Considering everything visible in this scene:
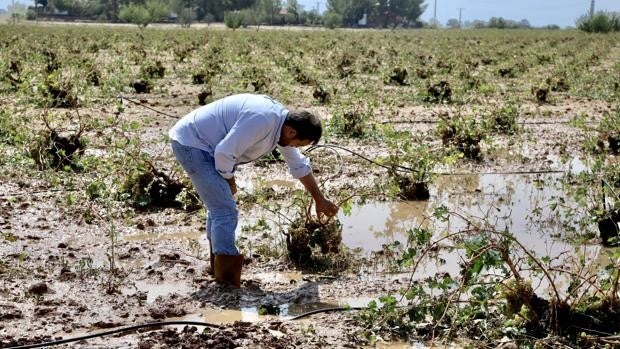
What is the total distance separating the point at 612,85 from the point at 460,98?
4.60m

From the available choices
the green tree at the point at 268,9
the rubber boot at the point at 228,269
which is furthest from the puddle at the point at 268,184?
the green tree at the point at 268,9

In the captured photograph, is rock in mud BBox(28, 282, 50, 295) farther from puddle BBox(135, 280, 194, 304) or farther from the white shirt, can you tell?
the white shirt

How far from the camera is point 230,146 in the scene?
5.40 m

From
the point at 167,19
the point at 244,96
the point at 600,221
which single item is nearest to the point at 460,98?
the point at 600,221

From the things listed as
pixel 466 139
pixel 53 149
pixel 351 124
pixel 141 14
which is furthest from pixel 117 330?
A: pixel 141 14

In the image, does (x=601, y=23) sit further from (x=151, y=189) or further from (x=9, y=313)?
(x=9, y=313)

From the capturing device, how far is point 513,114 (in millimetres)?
12727

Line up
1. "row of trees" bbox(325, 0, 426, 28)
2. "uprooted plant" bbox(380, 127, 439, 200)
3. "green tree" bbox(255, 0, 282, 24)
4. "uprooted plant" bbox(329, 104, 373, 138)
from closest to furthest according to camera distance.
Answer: "uprooted plant" bbox(380, 127, 439, 200) → "uprooted plant" bbox(329, 104, 373, 138) → "green tree" bbox(255, 0, 282, 24) → "row of trees" bbox(325, 0, 426, 28)

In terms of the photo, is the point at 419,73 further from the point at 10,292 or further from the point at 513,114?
the point at 10,292

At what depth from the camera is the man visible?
5434 mm

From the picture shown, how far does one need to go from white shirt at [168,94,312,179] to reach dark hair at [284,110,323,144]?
0.22ft

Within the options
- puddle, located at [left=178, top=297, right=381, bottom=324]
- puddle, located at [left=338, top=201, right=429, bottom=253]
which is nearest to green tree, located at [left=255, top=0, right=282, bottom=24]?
puddle, located at [left=338, top=201, right=429, bottom=253]

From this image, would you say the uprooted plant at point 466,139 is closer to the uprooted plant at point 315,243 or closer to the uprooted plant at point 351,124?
the uprooted plant at point 351,124

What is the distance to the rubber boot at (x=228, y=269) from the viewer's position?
5840mm
